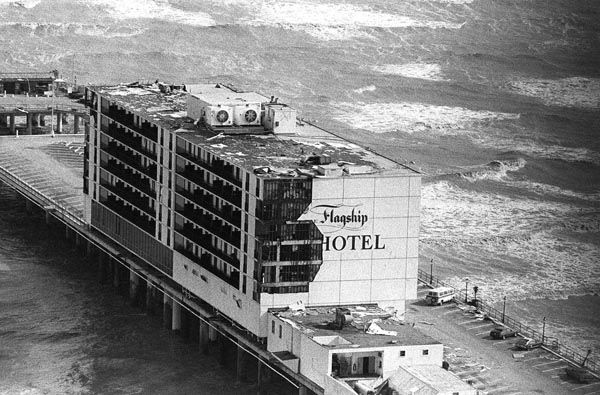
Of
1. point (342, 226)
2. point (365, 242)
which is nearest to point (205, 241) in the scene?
point (342, 226)

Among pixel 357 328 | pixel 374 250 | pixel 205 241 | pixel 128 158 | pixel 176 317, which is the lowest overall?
pixel 176 317

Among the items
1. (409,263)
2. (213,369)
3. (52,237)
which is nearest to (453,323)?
(409,263)

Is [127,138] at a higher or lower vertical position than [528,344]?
higher

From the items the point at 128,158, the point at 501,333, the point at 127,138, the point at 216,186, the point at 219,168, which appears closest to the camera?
the point at 219,168

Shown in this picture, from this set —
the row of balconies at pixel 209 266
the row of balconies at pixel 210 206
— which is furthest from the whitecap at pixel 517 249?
the row of balconies at pixel 210 206

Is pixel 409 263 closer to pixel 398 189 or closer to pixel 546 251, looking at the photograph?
pixel 398 189

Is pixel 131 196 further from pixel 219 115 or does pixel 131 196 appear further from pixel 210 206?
pixel 210 206

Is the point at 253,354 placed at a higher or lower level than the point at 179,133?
lower

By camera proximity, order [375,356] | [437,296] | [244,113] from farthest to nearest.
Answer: [244,113] → [437,296] → [375,356]
